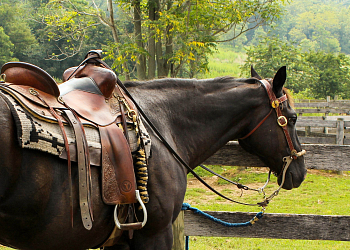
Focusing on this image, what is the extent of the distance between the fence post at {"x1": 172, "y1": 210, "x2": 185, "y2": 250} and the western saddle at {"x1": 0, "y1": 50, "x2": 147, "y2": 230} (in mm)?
1101

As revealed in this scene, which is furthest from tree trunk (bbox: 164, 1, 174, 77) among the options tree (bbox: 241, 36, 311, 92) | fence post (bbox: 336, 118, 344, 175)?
tree (bbox: 241, 36, 311, 92)

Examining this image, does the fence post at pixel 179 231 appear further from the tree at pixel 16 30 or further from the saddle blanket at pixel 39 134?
the tree at pixel 16 30

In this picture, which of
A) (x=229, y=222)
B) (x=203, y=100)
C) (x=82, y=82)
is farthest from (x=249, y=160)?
(x=82, y=82)

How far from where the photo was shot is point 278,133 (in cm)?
270

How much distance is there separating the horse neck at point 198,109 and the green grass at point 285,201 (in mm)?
2335

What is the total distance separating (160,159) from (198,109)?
66 centimetres

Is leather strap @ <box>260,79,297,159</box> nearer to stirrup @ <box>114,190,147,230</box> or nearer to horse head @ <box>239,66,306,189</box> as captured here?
horse head @ <box>239,66,306,189</box>

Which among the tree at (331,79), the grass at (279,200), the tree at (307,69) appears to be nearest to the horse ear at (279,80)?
the grass at (279,200)

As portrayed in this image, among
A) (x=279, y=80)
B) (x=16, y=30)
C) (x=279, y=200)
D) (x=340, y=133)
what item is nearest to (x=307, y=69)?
(x=340, y=133)

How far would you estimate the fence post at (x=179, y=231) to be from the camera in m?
3.04

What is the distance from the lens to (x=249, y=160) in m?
3.20

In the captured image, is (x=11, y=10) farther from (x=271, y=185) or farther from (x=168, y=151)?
(x=168, y=151)

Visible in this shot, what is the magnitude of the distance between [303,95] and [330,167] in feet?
97.8

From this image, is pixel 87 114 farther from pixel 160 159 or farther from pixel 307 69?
pixel 307 69
